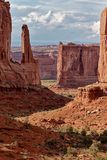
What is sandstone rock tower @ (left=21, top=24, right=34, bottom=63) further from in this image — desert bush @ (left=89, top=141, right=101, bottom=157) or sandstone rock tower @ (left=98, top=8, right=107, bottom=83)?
desert bush @ (left=89, top=141, right=101, bottom=157)

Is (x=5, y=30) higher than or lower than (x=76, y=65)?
higher

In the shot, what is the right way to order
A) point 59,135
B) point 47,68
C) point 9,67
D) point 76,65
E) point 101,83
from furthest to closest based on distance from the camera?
point 47,68, point 76,65, point 9,67, point 101,83, point 59,135

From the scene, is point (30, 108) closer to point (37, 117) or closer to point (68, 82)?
point (37, 117)

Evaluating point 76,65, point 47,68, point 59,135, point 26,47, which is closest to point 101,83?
point 59,135

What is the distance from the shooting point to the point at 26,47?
203 feet

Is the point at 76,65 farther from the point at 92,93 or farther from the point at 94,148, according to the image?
the point at 94,148

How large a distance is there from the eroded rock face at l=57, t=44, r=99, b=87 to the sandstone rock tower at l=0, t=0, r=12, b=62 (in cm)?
4085

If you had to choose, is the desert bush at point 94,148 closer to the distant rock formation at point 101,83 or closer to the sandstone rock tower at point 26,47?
the distant rock formation at point 101,83

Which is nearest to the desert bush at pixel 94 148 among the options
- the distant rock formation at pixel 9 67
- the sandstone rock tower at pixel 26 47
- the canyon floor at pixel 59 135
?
the canyon floor at pixel 59 135

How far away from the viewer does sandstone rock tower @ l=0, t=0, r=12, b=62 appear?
53.5 m

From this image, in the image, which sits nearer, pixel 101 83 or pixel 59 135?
pixel 59 135

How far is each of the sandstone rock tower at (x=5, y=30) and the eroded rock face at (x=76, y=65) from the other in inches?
1608

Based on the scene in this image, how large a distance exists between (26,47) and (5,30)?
273 inches

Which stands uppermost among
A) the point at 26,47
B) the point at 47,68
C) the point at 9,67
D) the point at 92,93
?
the point at 26,47
